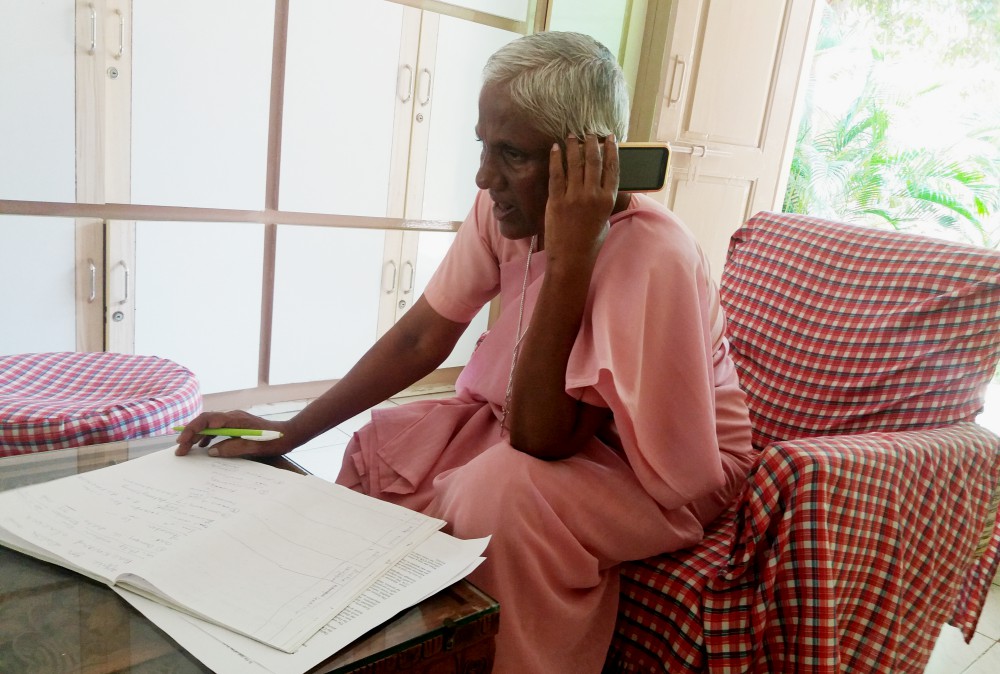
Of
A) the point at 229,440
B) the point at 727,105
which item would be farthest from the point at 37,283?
the point at 727,105

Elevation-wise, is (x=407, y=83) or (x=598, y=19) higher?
(x=598, y=19)

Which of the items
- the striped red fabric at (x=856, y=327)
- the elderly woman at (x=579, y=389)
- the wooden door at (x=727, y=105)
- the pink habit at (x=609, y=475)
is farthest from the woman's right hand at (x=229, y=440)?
the wooden door at (x=727, y=105)

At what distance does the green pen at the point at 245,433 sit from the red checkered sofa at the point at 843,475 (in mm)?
496

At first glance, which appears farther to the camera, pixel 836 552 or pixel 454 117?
pixel 454 117

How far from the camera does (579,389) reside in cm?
88

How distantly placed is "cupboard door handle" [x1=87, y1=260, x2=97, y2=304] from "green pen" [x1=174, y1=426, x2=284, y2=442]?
1.42m

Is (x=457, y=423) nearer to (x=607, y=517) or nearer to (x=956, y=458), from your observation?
(x=607, y=517)

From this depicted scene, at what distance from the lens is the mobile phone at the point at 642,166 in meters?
0.91

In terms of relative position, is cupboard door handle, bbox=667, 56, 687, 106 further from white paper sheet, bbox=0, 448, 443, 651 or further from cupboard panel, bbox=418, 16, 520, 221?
white paper sheet, bbox=0, 448, 443, 651

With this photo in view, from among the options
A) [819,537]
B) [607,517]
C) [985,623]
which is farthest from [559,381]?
[985,623]

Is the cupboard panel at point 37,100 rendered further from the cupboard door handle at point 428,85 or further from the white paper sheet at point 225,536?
the white paper sheet at point 225,536

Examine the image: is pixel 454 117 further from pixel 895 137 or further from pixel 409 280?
pixel 895 137

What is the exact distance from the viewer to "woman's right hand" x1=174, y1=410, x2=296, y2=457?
35.4 inches

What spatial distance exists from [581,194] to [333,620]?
55 cm
